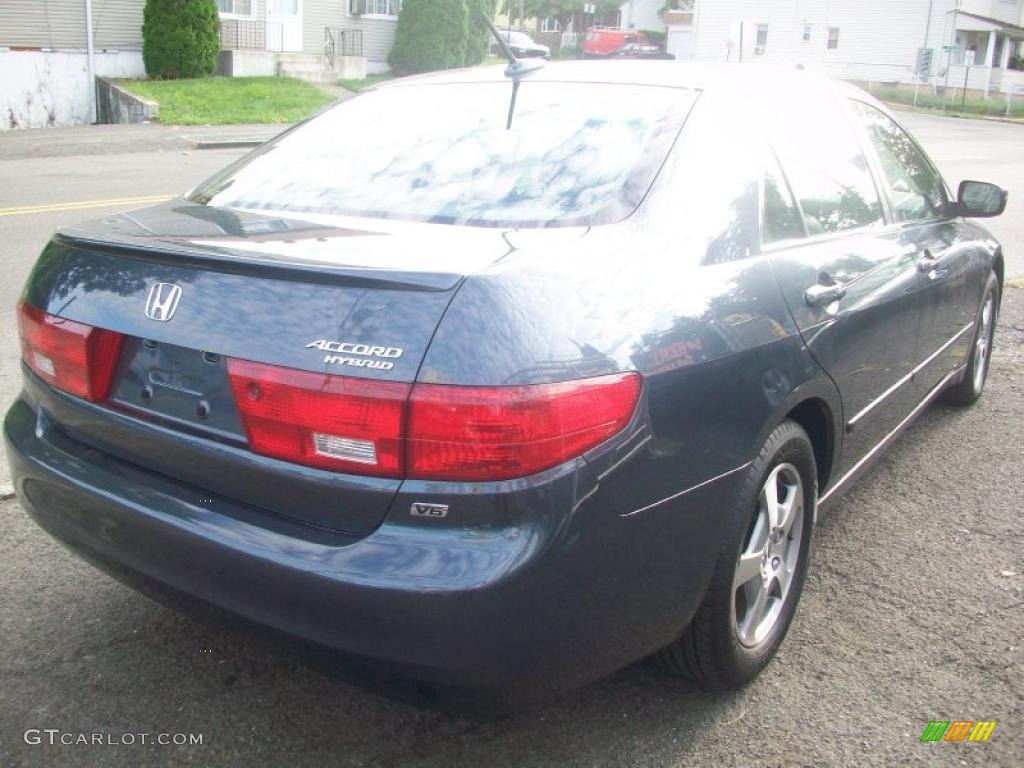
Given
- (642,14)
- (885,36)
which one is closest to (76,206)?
(885,36)

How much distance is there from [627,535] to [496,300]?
57cm

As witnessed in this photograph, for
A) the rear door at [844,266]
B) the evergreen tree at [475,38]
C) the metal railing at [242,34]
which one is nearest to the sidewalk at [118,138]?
the metal railing at [242,34]

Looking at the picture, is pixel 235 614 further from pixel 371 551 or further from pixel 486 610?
pixel 486 610

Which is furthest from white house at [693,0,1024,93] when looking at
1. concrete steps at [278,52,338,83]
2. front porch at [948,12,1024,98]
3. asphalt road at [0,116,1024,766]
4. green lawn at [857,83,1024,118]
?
asphalt road at [0,116,1024,766]

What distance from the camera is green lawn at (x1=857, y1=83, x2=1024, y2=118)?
3797 centimetres

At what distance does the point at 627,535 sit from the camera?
7.23 feet

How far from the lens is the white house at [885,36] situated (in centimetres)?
4547

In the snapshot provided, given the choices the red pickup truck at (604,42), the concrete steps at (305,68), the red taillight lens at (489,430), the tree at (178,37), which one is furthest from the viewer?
the red pickup truck at (604,42)

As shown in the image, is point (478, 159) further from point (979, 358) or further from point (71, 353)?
point (979, 358)

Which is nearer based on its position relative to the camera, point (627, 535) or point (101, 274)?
point (627, 535)

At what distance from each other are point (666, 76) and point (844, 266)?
31.9 inches

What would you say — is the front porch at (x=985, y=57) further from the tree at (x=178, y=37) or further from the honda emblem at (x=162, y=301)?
the honda emblem at (x=162, y=301)

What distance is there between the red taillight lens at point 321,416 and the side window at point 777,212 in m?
1.32

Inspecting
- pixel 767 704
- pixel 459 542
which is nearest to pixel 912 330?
pixel 767 704
